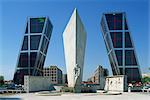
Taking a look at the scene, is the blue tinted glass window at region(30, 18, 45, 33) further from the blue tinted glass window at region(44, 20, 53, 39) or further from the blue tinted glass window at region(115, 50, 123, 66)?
the blue tinted glass window at region(115, 50, 123, 66)

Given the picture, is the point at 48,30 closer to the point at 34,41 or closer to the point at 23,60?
the point at 34,41

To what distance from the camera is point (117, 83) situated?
3762 cm

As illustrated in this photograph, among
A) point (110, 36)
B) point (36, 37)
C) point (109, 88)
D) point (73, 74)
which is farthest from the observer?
point (36, 37)

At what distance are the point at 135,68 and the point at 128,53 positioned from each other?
16.9ft

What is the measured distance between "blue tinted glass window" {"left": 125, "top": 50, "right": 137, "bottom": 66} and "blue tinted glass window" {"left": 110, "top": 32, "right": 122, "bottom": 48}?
3.13 metres

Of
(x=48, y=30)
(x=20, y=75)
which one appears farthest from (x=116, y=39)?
(x=20, y=75)

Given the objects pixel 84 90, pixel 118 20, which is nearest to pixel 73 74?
pixel 84 90

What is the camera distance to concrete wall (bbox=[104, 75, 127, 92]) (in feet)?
118

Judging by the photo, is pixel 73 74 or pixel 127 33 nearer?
pixel 73 74

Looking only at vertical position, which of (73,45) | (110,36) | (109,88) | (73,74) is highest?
(110,36)

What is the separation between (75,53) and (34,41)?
1788 inches

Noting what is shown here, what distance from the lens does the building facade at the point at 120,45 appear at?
227 ft

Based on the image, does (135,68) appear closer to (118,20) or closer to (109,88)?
(118,20)

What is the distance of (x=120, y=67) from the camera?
231 ft
